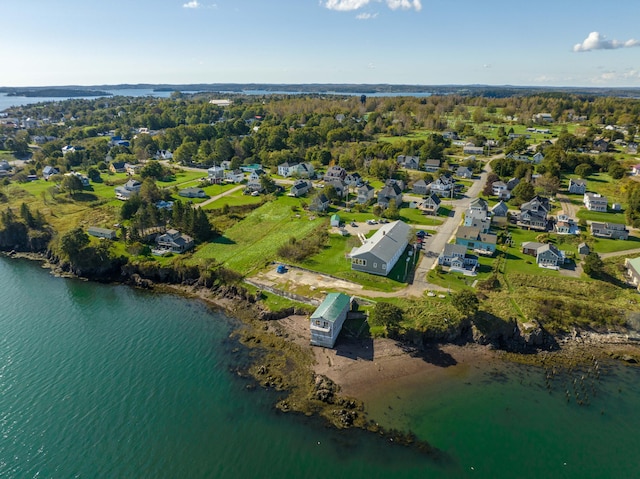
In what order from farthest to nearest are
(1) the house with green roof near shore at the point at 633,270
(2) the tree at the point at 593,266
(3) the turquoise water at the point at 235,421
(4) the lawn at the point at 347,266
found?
(2) the tree at the point at 593,266, (4) the lawn at the point at 347,266, (1) the house with green roof near shore at the point at 633,270, (3) the turquoise water at the point at 235,421

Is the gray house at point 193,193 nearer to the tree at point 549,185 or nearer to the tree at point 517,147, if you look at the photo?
the tree at point 549,185

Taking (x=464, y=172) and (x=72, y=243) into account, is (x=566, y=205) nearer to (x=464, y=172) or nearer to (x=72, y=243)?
(x=464, y=172)

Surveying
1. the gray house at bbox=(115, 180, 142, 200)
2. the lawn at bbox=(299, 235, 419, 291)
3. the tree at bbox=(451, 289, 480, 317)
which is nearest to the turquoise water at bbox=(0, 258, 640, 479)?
the tree at bbox=(451, 289, 480, 317)

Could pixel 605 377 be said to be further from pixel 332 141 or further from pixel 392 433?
pixel 332 141

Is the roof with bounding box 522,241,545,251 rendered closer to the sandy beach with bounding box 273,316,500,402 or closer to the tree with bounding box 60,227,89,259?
the sandy beach with bounding box 273,316,500,402

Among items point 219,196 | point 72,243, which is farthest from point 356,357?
point 219,196

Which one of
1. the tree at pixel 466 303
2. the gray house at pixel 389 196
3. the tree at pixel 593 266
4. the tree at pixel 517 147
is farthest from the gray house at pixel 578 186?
the tree at pixel 466 303

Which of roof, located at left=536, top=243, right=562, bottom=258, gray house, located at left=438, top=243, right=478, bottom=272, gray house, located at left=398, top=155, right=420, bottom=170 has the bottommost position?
gray house, located at left=438, top=243, right=478, bottom=272

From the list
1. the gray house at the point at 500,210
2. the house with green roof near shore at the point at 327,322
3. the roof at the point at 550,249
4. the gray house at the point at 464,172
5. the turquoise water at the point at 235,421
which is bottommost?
the turquoise water at the point at 235,421
